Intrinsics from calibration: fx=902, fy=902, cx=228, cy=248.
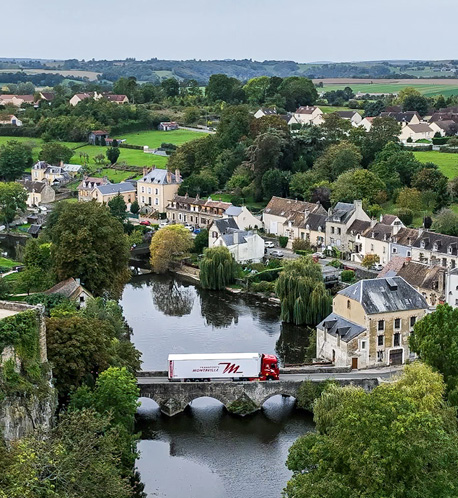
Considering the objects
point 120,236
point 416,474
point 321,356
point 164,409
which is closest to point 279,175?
point 120,236

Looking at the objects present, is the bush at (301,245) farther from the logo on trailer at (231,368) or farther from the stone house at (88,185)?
the logo on trailer at (231,368)

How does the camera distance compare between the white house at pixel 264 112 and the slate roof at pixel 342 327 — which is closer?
the slate roof at pixel 342 327

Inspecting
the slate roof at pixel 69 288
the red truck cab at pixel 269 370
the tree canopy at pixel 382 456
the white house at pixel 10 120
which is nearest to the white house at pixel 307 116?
the white house at pixel 10 120

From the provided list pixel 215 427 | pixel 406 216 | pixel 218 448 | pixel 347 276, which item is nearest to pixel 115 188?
pixel 406 216

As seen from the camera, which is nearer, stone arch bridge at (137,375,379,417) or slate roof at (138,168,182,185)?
stone arch bridge at (137,375,379,417)

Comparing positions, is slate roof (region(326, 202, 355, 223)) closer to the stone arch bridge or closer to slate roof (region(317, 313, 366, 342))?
slate roof (region(317, 313, 366, 342))

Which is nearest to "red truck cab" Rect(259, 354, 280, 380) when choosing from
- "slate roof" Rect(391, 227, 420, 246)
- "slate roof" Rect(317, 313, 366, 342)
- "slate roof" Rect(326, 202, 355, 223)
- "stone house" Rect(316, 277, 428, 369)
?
"stone house" Rect(316, 277, 428, 369)
